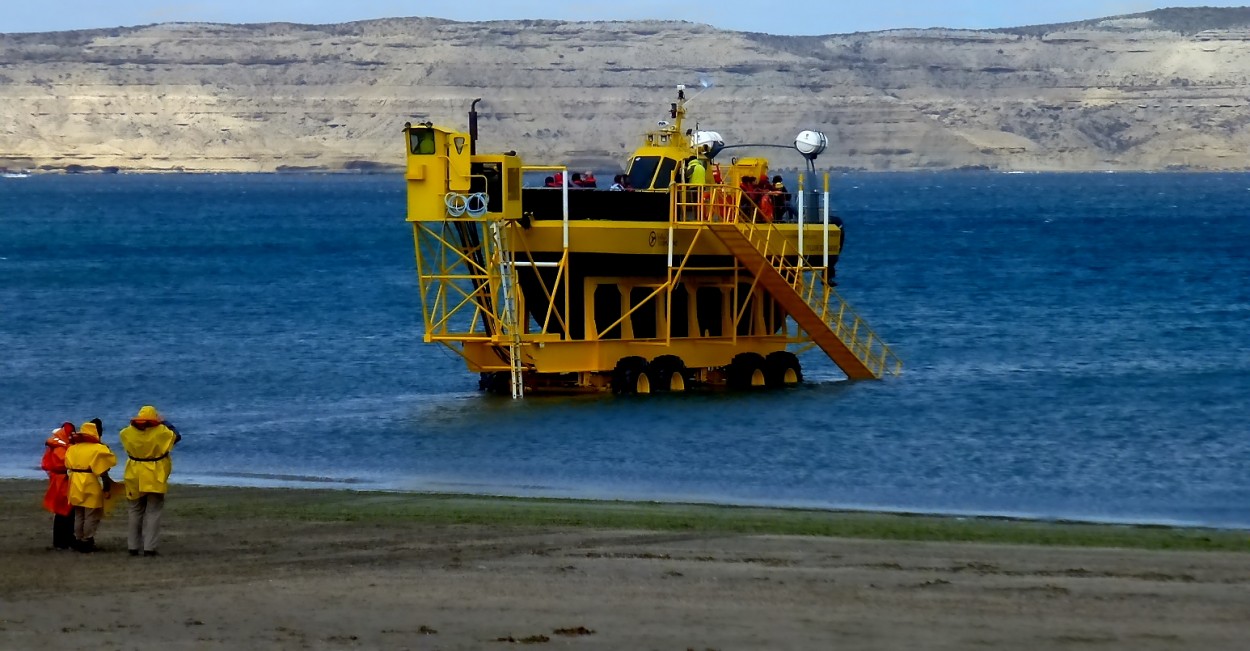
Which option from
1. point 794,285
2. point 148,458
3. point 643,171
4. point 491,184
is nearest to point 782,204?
point 794,285

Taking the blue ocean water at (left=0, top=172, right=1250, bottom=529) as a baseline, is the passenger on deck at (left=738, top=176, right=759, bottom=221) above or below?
above

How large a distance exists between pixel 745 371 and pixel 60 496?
19.3m

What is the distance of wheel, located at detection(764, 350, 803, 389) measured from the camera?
36.9 metres

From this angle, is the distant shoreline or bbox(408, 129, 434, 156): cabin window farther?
bbox(408, 129, 434, 156): cabin window

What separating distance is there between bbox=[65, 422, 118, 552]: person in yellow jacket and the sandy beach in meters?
0.35

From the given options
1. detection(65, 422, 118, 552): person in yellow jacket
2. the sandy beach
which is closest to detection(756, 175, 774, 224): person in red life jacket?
the sandy beach

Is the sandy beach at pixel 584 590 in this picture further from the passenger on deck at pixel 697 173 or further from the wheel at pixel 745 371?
the wheel at pixel 745 371

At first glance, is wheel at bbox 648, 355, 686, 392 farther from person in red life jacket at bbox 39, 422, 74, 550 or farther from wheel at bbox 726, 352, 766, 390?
person in red life jacket at bbox 39, 422, 74, 550

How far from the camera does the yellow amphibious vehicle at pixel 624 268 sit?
33.0 meters

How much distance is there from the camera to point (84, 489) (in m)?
18.3

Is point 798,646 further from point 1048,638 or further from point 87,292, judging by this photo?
point 87,292

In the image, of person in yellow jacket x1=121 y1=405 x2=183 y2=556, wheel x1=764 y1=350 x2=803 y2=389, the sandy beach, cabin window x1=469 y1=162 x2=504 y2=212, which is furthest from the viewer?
wheel x1=764 y1=350 x2=803 y2=389

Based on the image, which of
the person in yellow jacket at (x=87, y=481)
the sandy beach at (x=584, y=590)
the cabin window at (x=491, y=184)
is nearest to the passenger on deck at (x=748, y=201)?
the cabin window at (x=491, y=184)

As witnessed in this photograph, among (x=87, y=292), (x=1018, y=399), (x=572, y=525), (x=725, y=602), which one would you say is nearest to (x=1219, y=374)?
(x=1018, y=399)
